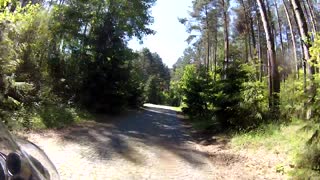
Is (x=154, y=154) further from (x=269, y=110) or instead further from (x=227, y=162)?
(x=269, y=110)

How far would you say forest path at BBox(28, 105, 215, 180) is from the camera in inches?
400

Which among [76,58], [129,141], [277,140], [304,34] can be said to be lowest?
[129,141]

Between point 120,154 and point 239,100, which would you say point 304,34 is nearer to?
point 239,100

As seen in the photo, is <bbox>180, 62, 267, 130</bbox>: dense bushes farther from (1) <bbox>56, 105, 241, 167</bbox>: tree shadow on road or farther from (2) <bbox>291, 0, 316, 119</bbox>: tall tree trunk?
(2) <bbox>291, 0, 316, 119</bbox>: tall tree trunk

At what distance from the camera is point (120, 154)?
40.6 feet

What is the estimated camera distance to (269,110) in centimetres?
1625

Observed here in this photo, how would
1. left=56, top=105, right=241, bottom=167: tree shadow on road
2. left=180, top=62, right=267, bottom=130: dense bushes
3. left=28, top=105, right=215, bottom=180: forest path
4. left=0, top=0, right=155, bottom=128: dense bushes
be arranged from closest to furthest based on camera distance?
left=28, top=105, right=215, bottom=180: forest path, left=56, top=105, right=241, bottom=167: tree shadow on road, left=180, top=62, right=267, bottom=130: dense bushes, left=0, top=0, right=155, bottom=128: dense bushes

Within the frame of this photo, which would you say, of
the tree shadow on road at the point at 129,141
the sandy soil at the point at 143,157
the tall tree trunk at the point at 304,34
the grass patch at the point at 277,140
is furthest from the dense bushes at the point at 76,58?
the tall tree trunk at the point at 304,34

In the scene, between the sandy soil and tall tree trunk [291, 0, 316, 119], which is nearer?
tall tree trunk [291, 0, 316, 119]

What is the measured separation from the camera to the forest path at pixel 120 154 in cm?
1016

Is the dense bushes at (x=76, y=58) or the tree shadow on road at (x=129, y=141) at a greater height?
the dense bushes at (x=76, y=58)

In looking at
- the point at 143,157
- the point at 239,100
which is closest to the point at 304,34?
the point at 239,100

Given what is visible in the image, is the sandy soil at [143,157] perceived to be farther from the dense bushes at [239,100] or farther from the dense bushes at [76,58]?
the dense bushes at [76,58]

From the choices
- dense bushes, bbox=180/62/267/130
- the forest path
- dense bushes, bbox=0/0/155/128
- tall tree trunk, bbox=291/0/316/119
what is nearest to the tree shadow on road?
the forest path
